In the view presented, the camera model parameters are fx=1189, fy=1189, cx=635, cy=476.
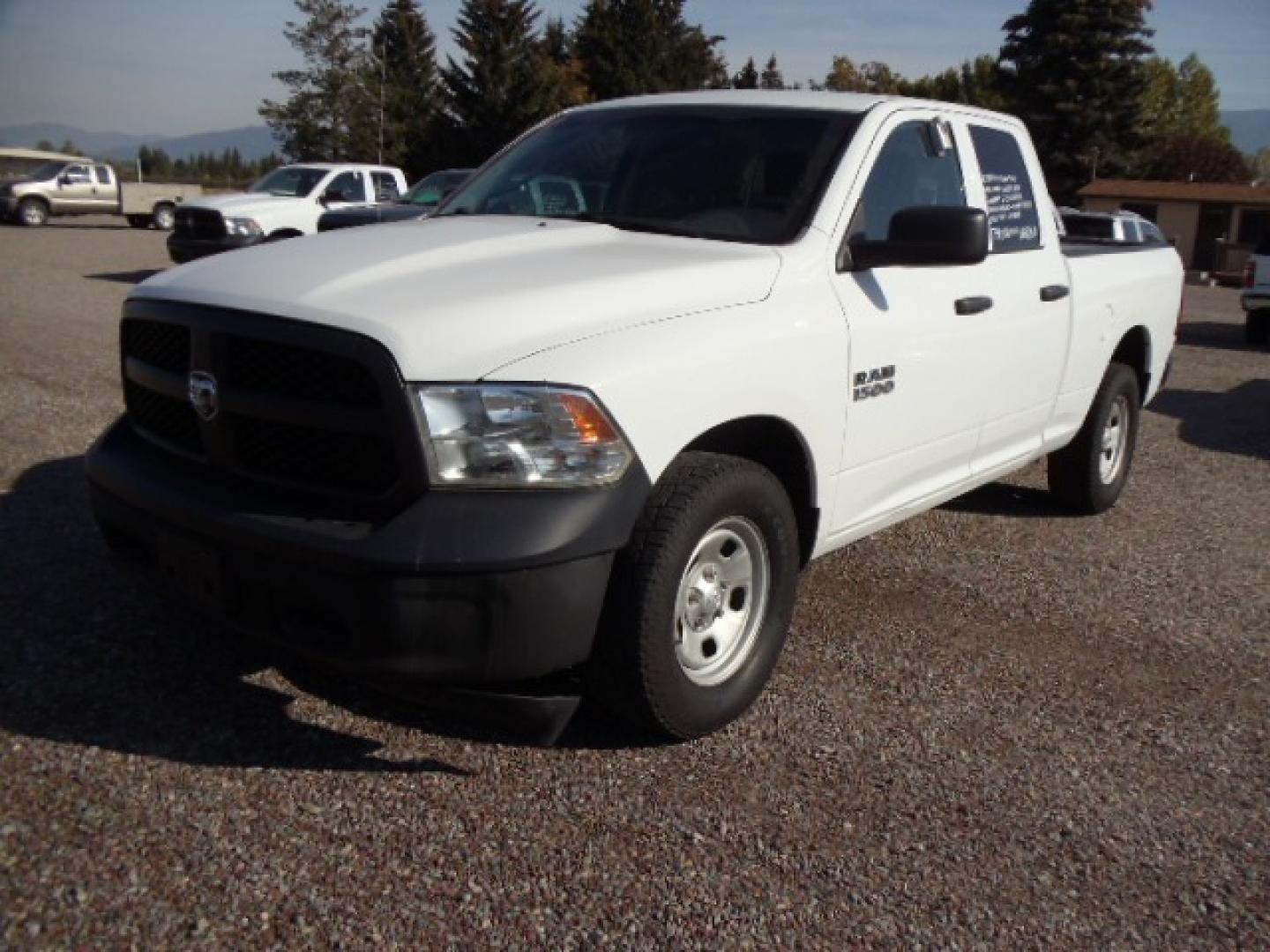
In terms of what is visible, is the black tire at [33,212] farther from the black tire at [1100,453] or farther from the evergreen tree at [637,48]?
the black tire at [1100,453]

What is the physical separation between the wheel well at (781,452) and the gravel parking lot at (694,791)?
57 centimetres

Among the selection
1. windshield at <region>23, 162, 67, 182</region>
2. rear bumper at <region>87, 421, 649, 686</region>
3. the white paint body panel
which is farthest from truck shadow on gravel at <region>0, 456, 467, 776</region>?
windshield at <region>23, 162, 67, 182</region>

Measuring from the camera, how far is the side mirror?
3707 mm

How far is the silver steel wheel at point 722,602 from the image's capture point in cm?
337

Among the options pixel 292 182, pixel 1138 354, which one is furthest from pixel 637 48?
pixel 1138 354

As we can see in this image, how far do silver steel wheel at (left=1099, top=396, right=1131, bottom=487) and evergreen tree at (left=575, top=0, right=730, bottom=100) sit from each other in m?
51.7

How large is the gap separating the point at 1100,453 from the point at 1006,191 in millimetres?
1756

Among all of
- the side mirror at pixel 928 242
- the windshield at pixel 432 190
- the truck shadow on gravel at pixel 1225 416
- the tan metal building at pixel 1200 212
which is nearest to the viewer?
the side mirror at pixel 928 242

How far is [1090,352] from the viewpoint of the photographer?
18.5 feet

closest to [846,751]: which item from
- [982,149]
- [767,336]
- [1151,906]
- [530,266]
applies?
[1151,906]

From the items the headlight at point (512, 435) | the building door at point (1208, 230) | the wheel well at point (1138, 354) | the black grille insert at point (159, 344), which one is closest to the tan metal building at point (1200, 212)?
the building door at point (1208, 230)

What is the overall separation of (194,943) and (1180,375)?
1264cm

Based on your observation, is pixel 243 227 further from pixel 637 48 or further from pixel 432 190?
pixel 637 48

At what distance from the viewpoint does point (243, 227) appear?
16938 mm
